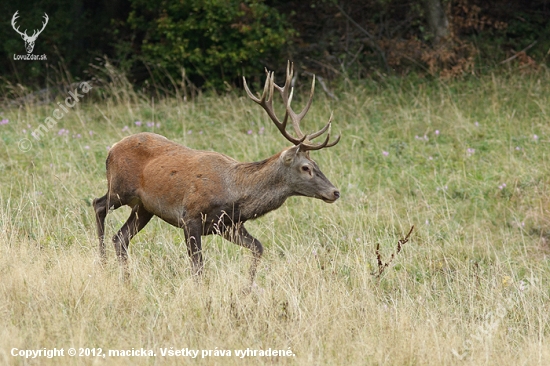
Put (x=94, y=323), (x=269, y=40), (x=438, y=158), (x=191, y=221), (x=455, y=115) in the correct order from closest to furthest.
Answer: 1. (x=94, y=323)
2. (x=191, y=221)
3. (x=438, y=158)
4. (x=455, y=115)
5. (x=269, y=40)

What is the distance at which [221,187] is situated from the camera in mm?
6633

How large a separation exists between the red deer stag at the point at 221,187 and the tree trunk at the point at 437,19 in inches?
294

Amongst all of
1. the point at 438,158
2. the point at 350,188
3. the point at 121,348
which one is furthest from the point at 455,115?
the point at 121,348

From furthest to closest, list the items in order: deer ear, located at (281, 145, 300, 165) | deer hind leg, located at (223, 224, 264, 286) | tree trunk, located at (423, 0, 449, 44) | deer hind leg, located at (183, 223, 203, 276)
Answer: tree trunk, located at (423, 0, 449, 44), deer ear, located at (281, 145, 300, 165), deer hind leg, located at (223, 224, 264, 286), deer hind leg, located at (183, 223, 203, 276)

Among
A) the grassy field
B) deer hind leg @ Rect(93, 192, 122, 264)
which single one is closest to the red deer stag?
deer hind leg @ Rect(93, 192, 122, 264)

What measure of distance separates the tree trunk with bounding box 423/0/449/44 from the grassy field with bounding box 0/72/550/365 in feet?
3.61

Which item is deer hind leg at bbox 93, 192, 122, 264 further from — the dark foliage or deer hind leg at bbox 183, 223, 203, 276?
the dark foliage

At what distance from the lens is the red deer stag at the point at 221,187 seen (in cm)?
657

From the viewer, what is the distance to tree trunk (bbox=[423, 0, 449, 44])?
13.8 m

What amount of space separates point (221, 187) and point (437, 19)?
8219mm

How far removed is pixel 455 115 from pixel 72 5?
8.17 metres

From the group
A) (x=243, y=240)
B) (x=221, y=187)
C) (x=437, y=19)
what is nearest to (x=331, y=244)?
(x=243, y=240)

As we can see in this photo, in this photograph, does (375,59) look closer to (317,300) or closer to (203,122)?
(203,122)

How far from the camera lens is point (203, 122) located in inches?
476
